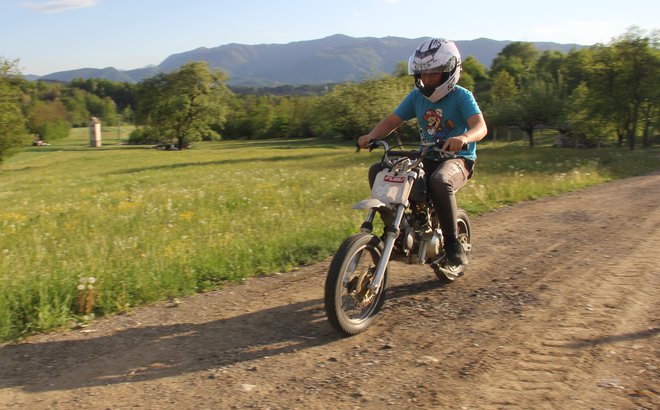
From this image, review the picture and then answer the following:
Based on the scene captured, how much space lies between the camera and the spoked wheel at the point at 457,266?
5.50 meters

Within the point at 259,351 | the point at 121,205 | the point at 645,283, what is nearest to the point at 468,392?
the point at 259,351

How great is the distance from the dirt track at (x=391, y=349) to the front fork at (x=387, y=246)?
41 centimetres

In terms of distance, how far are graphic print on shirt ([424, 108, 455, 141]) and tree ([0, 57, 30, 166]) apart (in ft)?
158

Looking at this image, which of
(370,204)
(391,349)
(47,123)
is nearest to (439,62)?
(370,204)

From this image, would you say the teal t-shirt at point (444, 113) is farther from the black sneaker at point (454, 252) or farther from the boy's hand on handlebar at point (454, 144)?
the black sneaker at point (454, 252)

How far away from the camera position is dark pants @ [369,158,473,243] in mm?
4891

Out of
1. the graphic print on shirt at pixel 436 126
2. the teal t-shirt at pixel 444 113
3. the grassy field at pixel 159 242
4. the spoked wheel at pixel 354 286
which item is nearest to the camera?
the spoked wheel at pixel 354 286

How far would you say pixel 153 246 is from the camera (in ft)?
23.6

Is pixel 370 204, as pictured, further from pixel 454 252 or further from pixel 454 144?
pixel 454 252

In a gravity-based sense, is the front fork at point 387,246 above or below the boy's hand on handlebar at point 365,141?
below

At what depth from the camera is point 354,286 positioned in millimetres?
4418

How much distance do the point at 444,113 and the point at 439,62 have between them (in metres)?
0.62

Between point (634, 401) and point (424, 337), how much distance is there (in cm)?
155

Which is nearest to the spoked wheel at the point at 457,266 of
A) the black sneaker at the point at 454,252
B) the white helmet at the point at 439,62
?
the black sneaker at the point at 454,252
